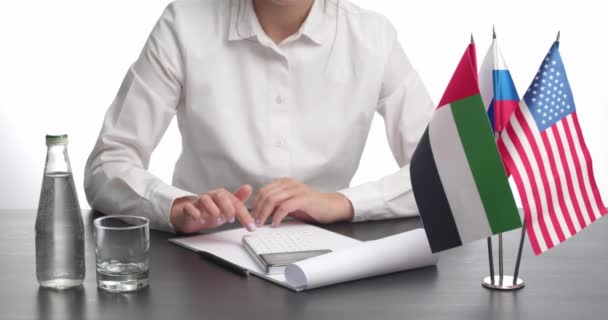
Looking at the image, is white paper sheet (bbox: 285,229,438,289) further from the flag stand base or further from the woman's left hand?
the woman's left hand

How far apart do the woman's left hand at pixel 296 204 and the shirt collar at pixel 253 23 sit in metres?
0.47

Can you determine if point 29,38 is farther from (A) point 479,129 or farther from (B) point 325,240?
(A) point 479,129

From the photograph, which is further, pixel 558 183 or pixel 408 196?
pixel 408 196

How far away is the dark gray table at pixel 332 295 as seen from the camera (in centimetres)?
122

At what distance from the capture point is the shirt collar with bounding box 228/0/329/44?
2113 millimetres

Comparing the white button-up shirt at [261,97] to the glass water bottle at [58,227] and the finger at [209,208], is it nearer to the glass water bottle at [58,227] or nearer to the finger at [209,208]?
the finger at [209,208]

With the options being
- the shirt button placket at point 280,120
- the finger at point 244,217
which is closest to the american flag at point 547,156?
the finger at point 244,217

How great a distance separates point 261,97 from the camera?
216 cm

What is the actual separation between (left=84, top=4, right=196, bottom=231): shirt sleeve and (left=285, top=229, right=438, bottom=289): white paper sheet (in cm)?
56

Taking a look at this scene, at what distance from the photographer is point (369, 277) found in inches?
54.7

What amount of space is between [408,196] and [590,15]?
2.99m

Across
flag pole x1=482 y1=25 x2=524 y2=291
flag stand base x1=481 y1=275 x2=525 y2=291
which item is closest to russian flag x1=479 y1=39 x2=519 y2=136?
flag pole x1=482 y1=25 x2=524 y2=291

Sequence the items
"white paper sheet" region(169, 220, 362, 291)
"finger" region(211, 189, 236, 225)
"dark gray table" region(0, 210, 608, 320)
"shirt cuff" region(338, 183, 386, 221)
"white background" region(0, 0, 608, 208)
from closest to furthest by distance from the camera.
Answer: "dark gray table" region(0, 210, 608, 320) < "white paper sheet" region(169, 220, 362, 291) < "finger" region(211, 189, 236, 225) < "shirt cuff" region(338, 183, 386, 221) < "white background" region(0, 0, 608, 208)

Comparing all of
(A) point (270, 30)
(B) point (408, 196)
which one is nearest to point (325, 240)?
(B) point (408, 196)
